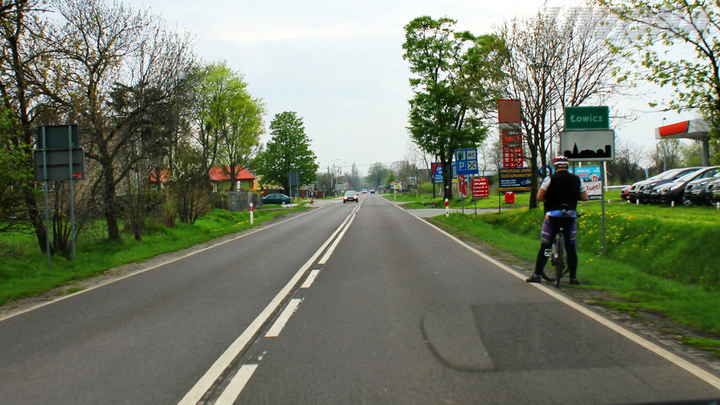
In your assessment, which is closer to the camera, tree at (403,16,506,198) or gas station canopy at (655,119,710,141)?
gas station canopy at (655,119,710,141)

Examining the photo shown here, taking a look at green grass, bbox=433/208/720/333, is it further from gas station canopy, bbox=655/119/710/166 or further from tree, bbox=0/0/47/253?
gas station canopy, bbox=655/119/710/166

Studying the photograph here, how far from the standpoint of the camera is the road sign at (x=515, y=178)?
26.1 metres

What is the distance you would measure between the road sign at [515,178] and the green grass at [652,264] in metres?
10.1

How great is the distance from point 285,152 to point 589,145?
62.8 m

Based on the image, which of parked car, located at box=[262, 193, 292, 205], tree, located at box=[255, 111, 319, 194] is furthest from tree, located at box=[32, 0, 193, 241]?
tree, located at box=[255, 111, 319, 194]

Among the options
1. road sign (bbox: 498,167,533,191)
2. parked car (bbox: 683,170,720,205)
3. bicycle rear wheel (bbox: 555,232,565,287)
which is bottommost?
bicycle rear wheel (bbox: 555,232,565,287)

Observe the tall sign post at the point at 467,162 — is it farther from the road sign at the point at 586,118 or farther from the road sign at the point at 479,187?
the road sign at the point at 586,118

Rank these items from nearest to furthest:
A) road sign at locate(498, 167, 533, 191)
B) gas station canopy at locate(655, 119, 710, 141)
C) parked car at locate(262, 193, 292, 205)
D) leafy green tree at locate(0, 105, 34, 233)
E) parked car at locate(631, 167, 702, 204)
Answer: leafy green tree at locate(0, 105, 34, 233) → parked car at locate(631, 167, 702, 204) → road sign at locate(498, 167, 533, 191) → gas station canopy at locate(655, 119, 710, 141) → parked car at locate(262, 193, 292, 205)

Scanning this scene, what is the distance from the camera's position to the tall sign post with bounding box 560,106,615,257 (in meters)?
10.5

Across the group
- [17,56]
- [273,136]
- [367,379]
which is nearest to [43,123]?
[17,56]

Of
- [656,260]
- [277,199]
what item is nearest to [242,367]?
[656,260]

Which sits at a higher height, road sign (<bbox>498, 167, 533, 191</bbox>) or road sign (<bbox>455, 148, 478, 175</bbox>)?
road sign (<bbox>455, 148, 478, 175</bbox>)

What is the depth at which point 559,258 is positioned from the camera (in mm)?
7902

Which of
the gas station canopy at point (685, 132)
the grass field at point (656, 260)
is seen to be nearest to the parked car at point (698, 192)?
the grass field at point (656, 260)
